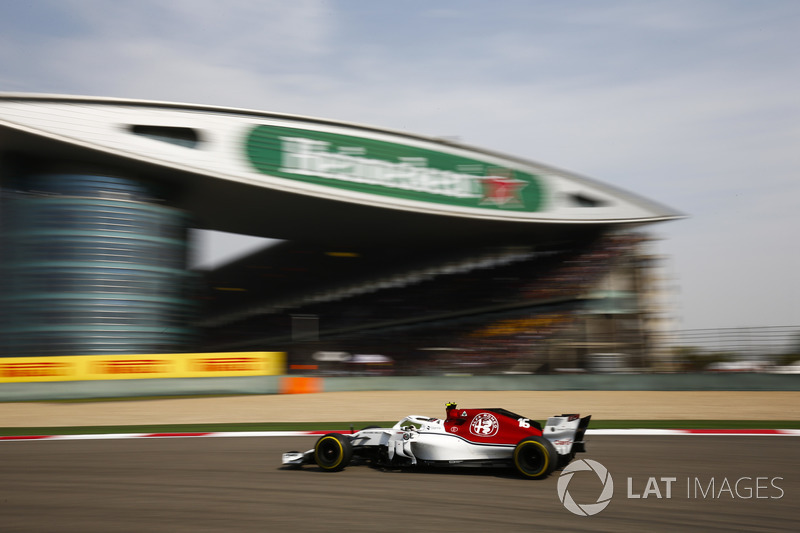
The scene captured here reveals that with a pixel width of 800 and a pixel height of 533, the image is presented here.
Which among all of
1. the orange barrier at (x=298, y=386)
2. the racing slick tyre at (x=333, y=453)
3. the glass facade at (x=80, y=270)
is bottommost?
the orange barrier at (x=298, y=386)

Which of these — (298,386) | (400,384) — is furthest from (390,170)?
(298,386)

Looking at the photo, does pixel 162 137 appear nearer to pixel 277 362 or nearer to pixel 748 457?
pixel 277 362

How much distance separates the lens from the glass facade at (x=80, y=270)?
21500 millimetres

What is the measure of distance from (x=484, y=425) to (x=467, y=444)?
25cm

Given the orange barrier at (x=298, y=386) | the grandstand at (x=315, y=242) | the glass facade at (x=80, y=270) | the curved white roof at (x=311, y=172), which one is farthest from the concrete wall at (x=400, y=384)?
→ the curved white roof at (x=311, y=172)

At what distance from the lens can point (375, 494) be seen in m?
6.13

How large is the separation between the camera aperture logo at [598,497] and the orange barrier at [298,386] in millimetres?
12845

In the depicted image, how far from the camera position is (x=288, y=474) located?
7.29 metres

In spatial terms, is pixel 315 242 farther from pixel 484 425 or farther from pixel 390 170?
pixel 484 425

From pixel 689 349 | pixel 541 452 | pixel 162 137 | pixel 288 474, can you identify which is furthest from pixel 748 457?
pixel 162 137

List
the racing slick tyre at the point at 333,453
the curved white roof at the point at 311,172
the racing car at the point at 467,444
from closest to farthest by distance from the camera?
the racing car at the point at 467,444
the racing slick tyre at the point at 333,453
the curved white roof at the point at 311,172

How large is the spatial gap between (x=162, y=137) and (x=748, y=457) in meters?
20.1

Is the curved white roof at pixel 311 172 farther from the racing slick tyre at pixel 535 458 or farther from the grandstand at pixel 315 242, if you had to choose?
the racing slick tyre at pixel 535 458

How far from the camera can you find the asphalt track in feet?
16.6
